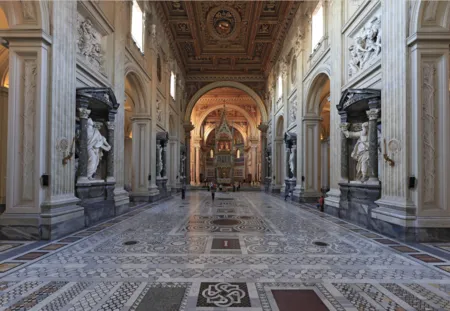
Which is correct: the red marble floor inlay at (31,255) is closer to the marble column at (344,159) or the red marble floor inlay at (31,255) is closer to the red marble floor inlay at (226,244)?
the red marble floor inlay at (226,244)

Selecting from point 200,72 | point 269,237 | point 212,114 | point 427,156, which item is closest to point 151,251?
point 269,237

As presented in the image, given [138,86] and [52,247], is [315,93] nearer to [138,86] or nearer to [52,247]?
[138,86]

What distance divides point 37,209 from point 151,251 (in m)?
2.80

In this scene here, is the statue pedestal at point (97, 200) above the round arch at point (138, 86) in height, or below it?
below

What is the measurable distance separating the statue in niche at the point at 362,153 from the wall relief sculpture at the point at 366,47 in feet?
5.94

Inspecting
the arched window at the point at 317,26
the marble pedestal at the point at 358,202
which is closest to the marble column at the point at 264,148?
the arched window at the point at 317,26

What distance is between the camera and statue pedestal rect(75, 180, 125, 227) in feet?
23.1

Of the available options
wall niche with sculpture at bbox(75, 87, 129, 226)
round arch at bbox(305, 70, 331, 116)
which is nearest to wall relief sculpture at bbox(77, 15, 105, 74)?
wall niche with sculpture at bbox(75, 87, 129, 226)

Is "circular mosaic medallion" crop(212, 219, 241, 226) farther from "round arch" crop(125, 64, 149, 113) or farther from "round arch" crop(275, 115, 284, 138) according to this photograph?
"round arch" crop(275, 115, 284, 138)

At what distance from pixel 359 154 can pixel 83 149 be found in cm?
808

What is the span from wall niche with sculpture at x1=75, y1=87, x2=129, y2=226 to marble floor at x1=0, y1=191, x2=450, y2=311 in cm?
139

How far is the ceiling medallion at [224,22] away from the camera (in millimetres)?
16281

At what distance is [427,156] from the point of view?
5621 millimetres

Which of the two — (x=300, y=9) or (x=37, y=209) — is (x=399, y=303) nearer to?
(x=37, y=209)
